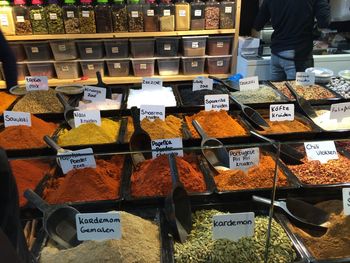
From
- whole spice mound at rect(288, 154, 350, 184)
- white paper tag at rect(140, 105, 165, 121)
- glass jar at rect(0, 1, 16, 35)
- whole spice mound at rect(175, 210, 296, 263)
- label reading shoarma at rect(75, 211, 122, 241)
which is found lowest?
whole spice mound at rect(175, 210, 296, 263)

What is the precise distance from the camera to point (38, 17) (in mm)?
2885

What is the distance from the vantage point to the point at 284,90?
2076 mm

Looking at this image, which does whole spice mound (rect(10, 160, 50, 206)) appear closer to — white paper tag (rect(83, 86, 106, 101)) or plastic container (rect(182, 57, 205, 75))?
white paper tag (rect(83, 86, 106, 101))

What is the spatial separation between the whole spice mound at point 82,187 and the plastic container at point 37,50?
223cm

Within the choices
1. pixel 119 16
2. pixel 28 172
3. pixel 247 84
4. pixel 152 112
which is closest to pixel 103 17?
pixel 119 16

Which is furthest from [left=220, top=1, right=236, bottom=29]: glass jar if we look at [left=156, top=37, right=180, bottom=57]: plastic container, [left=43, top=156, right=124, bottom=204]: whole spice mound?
[left=43, top=156, right=124, bottom=204]: whole spice mound

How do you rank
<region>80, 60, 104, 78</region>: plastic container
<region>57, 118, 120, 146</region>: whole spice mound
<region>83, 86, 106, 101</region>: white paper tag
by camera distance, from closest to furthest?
<region>57, 118, 120, 146</region>: whole spice mound < <region>83, 86, 106, 101</region>: white paper tag < <region>80, 60, 104, 78</region>: plastic container

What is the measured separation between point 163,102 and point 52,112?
60 centimetres

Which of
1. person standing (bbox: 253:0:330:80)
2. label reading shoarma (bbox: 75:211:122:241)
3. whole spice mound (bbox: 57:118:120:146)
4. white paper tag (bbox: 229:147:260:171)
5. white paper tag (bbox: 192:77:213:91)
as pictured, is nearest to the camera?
label reading shoarma (bbox: 75:211:122:241)

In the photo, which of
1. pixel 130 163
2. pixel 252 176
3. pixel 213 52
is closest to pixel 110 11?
pixel 213 52

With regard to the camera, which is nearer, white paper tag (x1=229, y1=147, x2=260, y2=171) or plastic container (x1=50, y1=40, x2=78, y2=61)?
white paper tag (x1=229, y1=147, x2=260, y2=171)

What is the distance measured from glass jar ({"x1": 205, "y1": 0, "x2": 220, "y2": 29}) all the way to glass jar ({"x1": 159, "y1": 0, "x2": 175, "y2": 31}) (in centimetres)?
31

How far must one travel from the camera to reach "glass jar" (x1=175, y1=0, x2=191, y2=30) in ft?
9.66

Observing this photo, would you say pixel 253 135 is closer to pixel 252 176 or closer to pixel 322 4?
pixel 252 176
